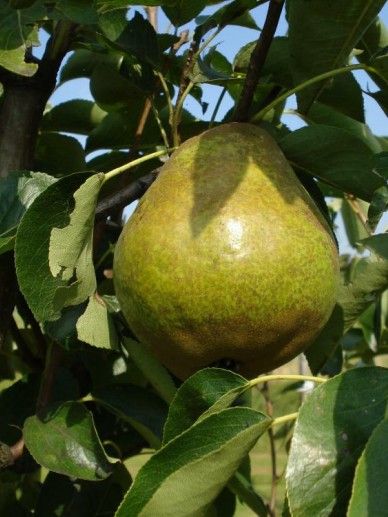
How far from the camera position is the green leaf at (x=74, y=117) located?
1514mm

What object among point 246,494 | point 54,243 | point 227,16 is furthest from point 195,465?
point 227,16

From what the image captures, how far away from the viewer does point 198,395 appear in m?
0.79

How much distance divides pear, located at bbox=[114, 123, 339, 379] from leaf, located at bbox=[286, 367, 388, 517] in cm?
12

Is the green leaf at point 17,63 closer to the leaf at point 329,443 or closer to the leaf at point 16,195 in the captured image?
the leaf at point 16,195

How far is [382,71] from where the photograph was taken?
0.99m

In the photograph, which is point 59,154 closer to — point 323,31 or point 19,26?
point 19,26

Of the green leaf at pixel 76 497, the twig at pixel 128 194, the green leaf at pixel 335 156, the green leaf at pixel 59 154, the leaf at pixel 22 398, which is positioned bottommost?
the green leaf at pixel 76 497

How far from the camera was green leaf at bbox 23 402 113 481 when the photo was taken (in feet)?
3.39

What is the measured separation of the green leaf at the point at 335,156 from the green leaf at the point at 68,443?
438mm

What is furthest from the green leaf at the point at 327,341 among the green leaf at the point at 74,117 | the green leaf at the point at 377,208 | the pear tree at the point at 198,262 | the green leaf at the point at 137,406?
the green leaf at the point at 74,117

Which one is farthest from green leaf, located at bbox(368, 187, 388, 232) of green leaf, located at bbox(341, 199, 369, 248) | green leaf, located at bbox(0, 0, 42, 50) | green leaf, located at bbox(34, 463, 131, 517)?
green leaf, located at bbox(341, 199, 369, 248)

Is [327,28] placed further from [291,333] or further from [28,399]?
[28,399]

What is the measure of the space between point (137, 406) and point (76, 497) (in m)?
0.20

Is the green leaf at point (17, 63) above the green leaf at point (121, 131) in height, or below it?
above
